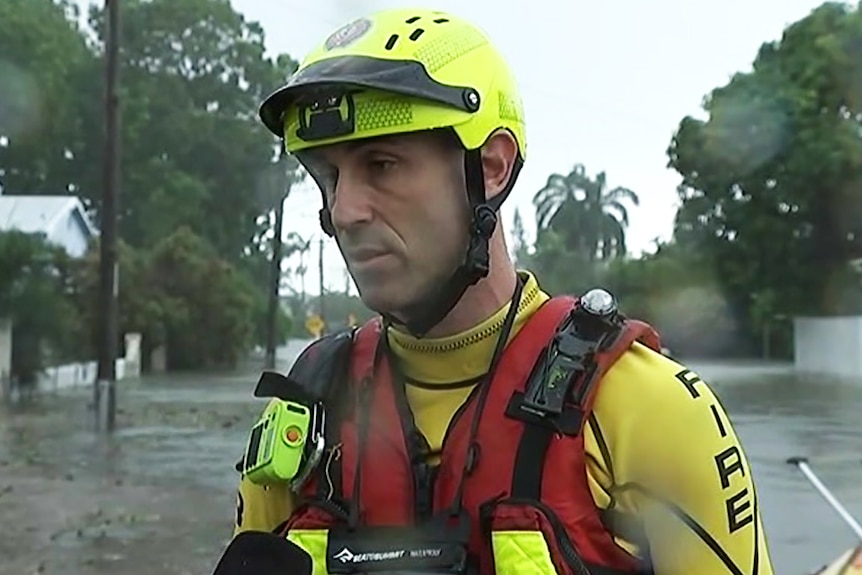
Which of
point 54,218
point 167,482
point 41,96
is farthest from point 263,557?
point 41,96

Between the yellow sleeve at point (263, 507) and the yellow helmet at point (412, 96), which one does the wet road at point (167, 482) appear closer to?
the yellow sleeve at point (263, 507)

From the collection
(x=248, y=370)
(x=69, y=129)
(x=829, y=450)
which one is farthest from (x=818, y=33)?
(x=69, y=129)

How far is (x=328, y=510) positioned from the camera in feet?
6.72

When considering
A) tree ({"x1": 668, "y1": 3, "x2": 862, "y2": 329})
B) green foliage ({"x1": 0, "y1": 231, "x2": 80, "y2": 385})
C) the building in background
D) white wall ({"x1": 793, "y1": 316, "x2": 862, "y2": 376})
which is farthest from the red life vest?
the building in background

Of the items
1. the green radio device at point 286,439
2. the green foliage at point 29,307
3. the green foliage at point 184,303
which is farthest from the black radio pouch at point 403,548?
the green foliage at point 184,303

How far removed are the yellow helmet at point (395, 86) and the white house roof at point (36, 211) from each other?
4284 cm

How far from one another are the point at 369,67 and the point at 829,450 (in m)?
15.1

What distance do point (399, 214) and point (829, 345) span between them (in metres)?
38.5

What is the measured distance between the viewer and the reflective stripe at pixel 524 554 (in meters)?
1.87

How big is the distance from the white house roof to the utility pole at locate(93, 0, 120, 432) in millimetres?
24642

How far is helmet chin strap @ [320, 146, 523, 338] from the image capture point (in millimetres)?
2031

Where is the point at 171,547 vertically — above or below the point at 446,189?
below

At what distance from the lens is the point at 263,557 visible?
77.7 inches

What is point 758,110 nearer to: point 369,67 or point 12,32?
point 12,32
